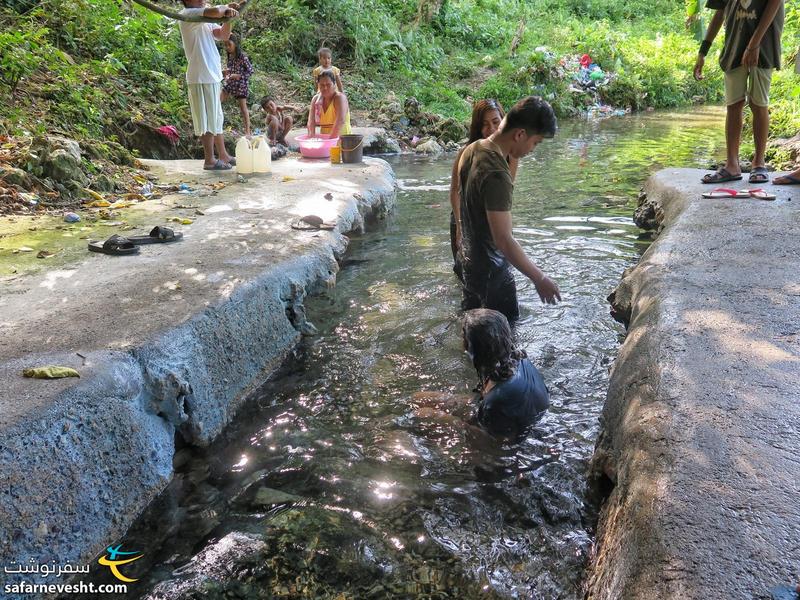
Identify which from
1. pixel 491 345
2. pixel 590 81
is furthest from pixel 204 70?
pixel 590 81

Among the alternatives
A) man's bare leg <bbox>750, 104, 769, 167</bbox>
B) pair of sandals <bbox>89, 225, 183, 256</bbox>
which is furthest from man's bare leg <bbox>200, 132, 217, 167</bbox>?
man's bare leg <bbox>750, 104, 769, 167</bbox>

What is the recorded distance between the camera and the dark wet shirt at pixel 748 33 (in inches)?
216

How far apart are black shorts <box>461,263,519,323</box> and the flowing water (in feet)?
1.02

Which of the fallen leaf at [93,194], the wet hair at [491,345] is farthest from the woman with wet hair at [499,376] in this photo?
the fallen leaf at [93,194]

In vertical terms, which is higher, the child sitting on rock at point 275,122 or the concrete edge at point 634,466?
the child sitting on rock at point 275,122

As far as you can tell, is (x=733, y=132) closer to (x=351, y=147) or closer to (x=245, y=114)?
(x=351, y=147)

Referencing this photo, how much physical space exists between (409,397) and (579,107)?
752 inches

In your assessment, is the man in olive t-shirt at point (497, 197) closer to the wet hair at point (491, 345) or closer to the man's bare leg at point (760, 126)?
the wet hair at point (491, 345)

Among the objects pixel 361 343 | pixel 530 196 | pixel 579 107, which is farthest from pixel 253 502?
pixel 579 107

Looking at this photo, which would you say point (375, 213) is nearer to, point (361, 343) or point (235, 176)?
point (235, 176)

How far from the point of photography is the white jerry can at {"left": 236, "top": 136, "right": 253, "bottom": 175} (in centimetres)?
786

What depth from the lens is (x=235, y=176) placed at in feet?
25.7

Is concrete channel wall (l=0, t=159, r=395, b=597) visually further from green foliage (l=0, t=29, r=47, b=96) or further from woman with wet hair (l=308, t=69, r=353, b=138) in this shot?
woman with wet hair (l=308, t=69, r=353, b=138)

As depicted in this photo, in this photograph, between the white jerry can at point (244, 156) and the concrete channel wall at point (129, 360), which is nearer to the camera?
the concrete channel wall at point (129, 360)
